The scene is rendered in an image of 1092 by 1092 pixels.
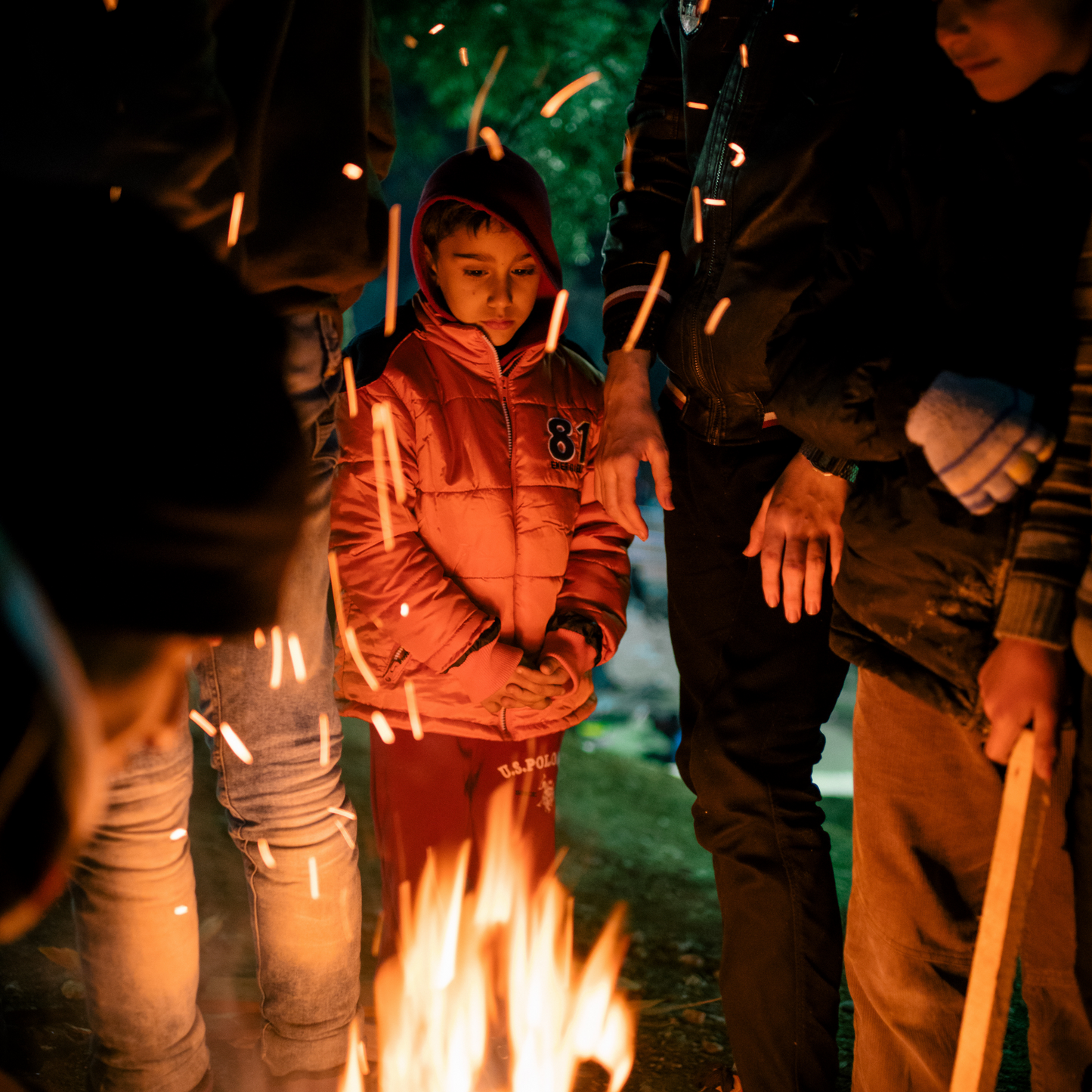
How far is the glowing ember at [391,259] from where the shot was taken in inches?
80.3

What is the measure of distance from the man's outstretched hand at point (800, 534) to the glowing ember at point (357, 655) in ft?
3.72

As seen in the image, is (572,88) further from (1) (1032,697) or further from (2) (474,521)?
(1) (1032,697)

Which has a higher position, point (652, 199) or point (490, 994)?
point (652, 199)

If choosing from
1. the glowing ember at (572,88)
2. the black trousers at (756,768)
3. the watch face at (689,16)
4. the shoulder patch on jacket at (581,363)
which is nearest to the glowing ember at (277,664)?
the black trousers at (756,768)

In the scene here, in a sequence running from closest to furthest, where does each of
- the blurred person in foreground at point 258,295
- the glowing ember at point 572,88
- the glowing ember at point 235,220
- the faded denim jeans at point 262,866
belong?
the blurred person in foreground at point 258,295 < the glowing ember at point 235,220 < the faded denim jeans at point 262,866 < the glowing ember at point 572,88

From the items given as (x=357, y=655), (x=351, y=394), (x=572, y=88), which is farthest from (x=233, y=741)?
(x=572, y=88)

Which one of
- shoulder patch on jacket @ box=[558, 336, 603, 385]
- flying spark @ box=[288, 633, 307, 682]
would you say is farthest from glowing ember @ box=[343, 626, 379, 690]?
shoulder patch on jacket @ box=[558, 336, 603, 385]

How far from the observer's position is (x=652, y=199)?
2.47 metres

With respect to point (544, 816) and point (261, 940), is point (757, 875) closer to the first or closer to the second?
point (544, 816)

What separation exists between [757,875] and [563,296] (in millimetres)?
1712

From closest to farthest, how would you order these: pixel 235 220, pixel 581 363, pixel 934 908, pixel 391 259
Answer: pixel 235 220 < pixel 934 908 < pixel 391 259 < pixel 581 363

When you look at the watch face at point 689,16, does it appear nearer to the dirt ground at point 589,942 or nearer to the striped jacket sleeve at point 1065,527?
the striped jacket sleeve at point 1065,527

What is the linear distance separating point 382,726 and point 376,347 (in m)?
1.10

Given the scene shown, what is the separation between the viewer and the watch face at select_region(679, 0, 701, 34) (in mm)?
2195
